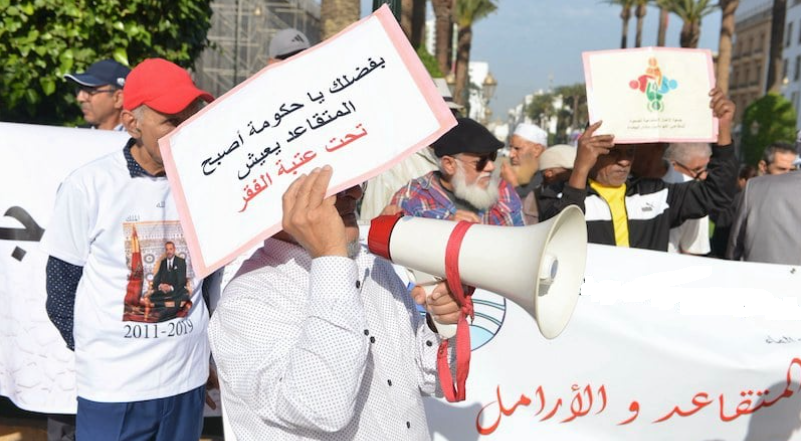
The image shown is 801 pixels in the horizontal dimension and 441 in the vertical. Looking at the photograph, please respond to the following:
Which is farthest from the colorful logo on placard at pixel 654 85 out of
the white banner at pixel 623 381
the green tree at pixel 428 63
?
the green tree at pixel 428 63

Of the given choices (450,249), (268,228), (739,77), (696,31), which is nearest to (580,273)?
(450,249)

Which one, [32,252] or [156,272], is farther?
[32,252]

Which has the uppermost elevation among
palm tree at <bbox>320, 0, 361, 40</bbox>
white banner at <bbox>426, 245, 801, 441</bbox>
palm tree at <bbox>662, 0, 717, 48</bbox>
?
palm tree at <bbox>662, 0, 717, 48</bbox>

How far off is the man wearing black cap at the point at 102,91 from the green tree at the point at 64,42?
78cm

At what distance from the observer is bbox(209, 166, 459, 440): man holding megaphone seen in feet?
4.99

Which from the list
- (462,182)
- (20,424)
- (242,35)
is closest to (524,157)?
(462,182)

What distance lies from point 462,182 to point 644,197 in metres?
0.93

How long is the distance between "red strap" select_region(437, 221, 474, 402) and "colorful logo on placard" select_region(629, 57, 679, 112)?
210 cm

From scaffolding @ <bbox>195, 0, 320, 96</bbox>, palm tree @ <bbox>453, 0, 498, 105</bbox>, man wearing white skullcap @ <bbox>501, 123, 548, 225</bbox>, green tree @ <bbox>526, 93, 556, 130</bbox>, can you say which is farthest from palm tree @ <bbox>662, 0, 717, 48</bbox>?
green tree @ <bbox>526, 93, 556, 130</bbox>

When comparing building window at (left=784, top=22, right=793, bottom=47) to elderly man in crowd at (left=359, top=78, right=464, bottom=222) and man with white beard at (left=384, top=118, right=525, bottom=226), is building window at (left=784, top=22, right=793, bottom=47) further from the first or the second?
man with white beard at (left=384, top=118, right=525, bottom=226)

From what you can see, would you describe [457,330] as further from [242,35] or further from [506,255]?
[242,35]

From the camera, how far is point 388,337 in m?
1.83

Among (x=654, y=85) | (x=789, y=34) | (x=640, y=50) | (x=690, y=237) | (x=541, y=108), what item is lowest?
(x=541, y=108)

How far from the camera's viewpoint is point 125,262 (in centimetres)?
256
